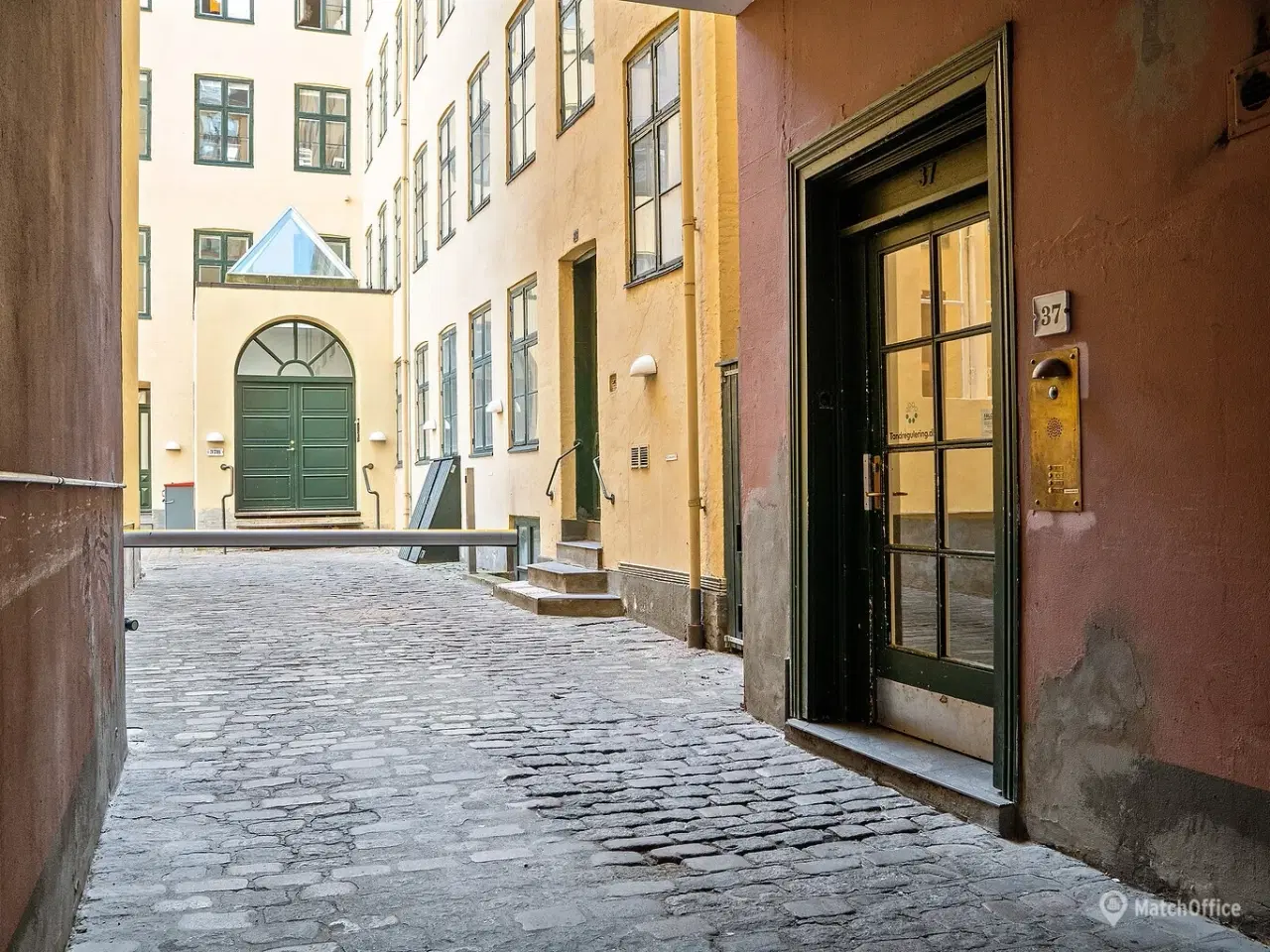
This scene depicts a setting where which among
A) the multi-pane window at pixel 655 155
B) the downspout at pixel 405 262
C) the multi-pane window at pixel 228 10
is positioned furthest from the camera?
the multi-pane window at pixel 228 10

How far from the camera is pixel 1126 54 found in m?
3.29

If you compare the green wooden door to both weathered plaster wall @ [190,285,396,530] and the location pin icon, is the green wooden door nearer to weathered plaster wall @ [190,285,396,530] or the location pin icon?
weathered plaster wall @ [190,285,396,530]

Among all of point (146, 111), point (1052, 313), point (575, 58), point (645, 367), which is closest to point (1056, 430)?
point (1052, 313)

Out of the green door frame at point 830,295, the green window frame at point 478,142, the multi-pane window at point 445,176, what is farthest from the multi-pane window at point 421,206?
the green door frame at point 830,295

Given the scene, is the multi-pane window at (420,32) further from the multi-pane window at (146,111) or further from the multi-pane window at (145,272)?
the multi-pane window at (145,272)

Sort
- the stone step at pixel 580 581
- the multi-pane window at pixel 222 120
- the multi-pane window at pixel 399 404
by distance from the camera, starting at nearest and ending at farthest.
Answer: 1. the stone step at pixel 580 581
2. the multi-pane window at pixel 399 404
3. the multi-pane window at pixel 222 120

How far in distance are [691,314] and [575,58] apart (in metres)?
4.15

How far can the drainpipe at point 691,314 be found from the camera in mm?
8039

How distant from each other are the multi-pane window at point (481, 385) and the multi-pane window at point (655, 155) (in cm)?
520

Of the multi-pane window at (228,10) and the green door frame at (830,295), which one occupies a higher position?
the multi-pane window at (228,10)

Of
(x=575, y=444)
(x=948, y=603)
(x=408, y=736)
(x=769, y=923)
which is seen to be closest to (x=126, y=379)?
(x=575, y=444)

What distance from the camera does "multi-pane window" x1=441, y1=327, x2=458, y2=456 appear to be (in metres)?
16.5

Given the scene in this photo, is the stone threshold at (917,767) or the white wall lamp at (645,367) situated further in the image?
the white wall lamp at (645,367)

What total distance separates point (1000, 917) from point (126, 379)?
10.5 meters
